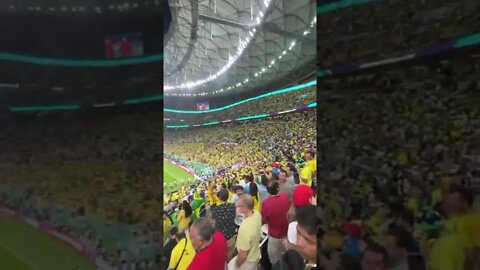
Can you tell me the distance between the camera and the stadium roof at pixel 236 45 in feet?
5.04

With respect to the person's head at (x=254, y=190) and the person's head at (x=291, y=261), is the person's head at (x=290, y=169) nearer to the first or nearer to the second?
the person's head at (x=254, y=190)

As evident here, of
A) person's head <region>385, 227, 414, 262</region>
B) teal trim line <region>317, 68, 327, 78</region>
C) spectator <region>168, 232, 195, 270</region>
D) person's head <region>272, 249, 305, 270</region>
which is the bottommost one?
spectator <region>168, 232, 195, 270</region>

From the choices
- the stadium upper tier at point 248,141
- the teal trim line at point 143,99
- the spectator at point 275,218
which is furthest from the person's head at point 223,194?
the teal trim line at point 143,99

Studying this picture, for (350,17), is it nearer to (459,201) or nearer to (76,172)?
(459,201)

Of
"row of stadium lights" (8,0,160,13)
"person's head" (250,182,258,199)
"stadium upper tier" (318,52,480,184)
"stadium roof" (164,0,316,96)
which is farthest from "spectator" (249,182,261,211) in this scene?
"row of stadium lights" (8,0,160,13)

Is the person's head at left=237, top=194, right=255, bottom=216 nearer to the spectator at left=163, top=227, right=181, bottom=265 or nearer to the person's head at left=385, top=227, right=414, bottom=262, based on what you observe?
the spectator at left=163, top=227, right=181, bottom=265

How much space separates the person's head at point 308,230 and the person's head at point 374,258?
0.61ft

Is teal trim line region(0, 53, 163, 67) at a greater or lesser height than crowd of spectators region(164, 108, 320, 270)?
greater

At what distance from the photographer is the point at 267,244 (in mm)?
1652

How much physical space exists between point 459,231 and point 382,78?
1.83 feet

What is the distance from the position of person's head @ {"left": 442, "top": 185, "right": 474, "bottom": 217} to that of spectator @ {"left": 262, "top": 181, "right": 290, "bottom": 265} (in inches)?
23.3

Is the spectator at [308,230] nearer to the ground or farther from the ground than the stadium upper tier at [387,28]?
nearer to the ground

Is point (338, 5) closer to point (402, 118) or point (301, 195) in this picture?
point (402, 118)

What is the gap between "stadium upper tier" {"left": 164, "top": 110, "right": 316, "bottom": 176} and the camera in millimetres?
1553
